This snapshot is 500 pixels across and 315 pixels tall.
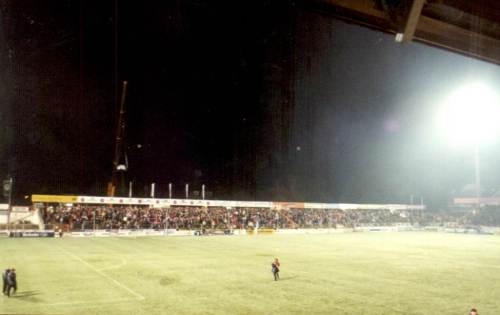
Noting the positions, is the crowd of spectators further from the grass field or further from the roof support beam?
the roof support beam

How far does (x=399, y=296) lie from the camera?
16625 millimetres

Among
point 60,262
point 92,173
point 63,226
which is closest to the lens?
point 60,262

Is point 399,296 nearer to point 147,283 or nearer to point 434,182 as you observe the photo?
point 147,283

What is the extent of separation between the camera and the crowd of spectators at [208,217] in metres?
46.9

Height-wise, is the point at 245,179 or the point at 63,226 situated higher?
the point at 245,179

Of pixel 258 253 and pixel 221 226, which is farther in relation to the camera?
pixel 221 226

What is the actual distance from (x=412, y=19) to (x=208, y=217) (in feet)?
174

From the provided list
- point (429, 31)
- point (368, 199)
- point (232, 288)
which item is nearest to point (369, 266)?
point (232, 288)

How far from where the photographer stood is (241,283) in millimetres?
19188

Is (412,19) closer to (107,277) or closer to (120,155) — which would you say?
(107,277)

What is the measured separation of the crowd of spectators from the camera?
46875 mm

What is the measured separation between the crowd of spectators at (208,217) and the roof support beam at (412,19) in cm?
4691

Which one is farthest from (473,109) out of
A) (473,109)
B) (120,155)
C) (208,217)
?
→ (120,155)

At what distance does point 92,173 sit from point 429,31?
3437 inches
